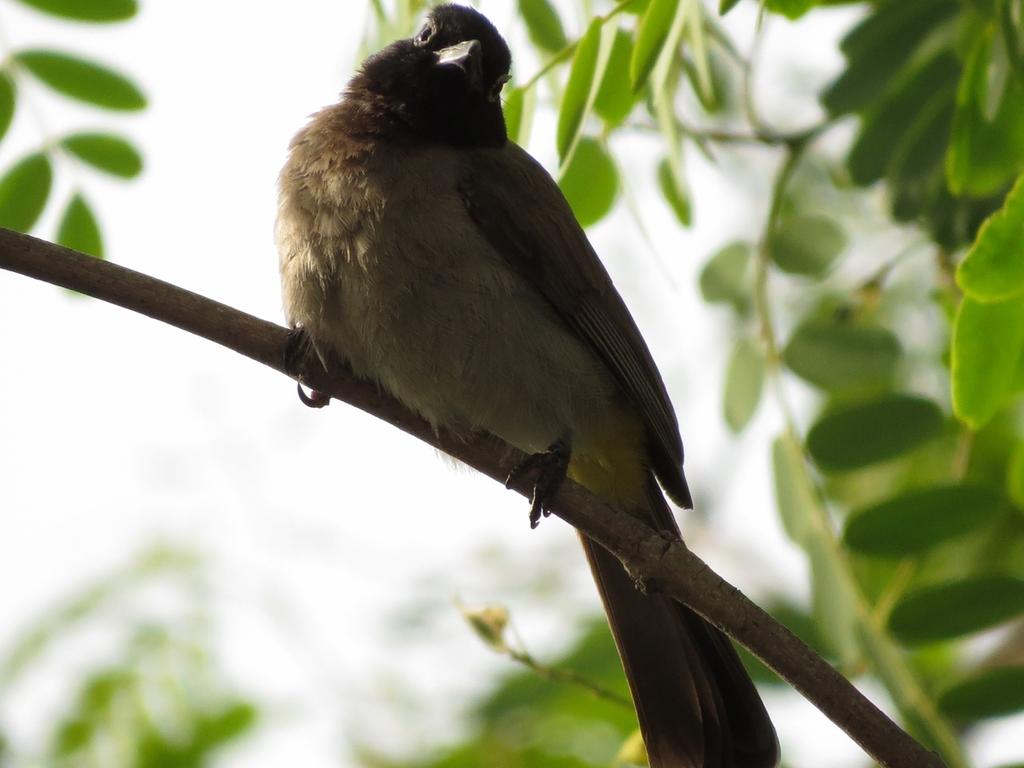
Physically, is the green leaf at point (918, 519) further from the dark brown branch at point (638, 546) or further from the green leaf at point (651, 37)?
the green leaf at point (651, 37)

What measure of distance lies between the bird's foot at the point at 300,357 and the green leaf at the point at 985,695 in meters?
1.72

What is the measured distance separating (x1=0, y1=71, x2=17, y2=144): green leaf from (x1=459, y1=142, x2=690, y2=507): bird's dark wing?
48.9 inches

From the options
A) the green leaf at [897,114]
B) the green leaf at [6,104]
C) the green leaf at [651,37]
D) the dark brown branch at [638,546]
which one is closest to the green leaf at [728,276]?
the green leaf at [897,114]

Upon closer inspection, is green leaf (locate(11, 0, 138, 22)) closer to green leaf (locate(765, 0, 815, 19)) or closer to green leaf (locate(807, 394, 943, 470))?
green leaf (locate(765, 0, 815, 19))

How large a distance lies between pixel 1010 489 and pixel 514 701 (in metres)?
1.75

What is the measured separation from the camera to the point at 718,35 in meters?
3.61

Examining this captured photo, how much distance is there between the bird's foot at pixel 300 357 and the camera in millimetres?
3186

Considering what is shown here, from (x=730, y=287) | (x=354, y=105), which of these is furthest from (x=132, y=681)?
(x=730, y=287)

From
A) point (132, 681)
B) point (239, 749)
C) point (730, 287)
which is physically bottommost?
point (132, 681)

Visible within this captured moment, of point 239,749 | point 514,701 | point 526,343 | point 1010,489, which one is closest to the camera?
point 1010,489

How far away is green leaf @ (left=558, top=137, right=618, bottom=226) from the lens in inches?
144

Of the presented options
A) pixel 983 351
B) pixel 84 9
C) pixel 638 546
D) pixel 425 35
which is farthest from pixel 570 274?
pixel 84 9

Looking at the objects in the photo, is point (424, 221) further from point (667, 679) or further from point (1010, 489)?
point (1010, 489)

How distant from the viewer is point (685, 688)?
143 inches
